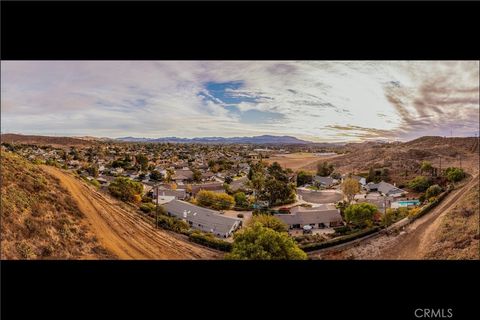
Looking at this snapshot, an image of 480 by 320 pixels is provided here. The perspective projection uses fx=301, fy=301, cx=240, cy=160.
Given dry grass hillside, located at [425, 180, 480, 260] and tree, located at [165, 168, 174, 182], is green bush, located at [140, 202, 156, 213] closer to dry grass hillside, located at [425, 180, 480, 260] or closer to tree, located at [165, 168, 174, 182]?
tree, located at [165, 168, 174, 182]

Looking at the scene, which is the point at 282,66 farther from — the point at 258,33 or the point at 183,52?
the point at 183,52

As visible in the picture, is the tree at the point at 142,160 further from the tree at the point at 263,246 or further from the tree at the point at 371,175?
the tree at the point at 371,175

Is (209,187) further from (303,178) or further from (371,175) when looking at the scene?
(371,175)
